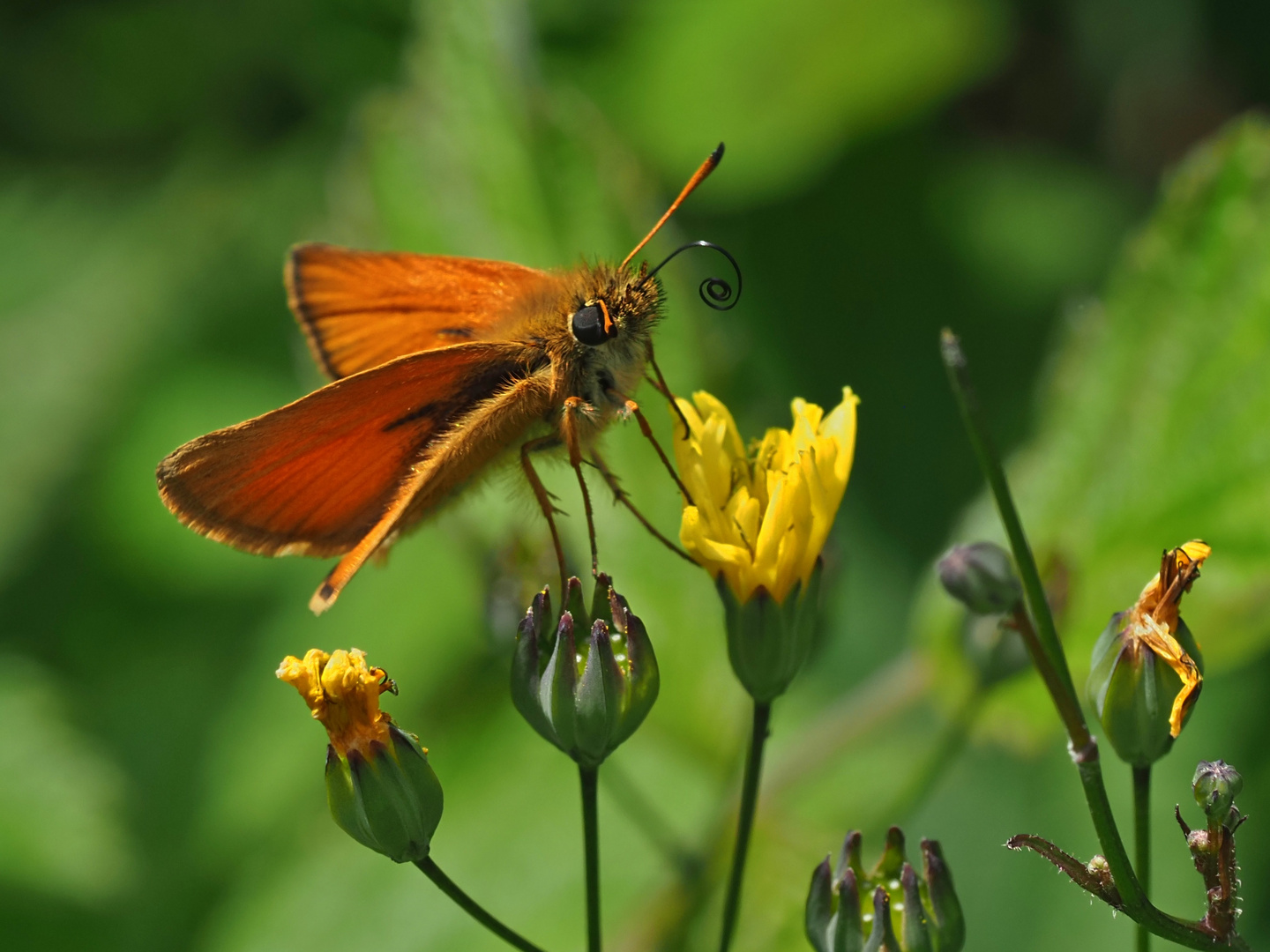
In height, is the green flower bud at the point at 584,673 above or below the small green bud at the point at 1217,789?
above

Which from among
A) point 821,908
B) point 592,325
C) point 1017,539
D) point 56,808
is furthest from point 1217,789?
point 56,808

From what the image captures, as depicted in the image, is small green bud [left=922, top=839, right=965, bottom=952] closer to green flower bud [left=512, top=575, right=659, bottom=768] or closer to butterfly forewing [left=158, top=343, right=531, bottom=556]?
green flower bud [left=512, top=575, right=659, bottom=768]

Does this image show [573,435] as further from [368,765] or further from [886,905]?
[886,905]

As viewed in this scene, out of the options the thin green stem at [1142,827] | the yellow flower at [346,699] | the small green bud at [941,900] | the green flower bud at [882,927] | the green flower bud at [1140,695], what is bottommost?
the green flower bud at [882,927]

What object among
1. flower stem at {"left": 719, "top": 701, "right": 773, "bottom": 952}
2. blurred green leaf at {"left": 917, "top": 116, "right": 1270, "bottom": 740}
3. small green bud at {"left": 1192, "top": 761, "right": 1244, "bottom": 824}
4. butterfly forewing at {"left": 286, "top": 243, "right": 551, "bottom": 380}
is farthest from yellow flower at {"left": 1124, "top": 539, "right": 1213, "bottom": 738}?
butterfly forewing at {"left": 286, "top": 243, "right": 551, "bottom": 380}

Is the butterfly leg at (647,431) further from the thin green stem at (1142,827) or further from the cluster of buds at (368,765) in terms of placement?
the thin green stem at (1142,827)

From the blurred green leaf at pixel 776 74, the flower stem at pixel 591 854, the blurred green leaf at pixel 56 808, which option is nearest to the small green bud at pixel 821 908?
the flower stem at pixel 591 854
